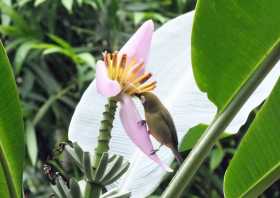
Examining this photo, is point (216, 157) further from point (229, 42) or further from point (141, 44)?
point (141, 44)

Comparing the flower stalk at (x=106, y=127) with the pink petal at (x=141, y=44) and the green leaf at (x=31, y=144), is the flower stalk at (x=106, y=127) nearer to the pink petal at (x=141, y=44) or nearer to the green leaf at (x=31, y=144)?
the pink petal at (x=141, y=44)

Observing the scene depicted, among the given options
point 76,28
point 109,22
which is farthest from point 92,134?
point 76,28

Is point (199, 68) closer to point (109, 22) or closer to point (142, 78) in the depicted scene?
point (142, 78)

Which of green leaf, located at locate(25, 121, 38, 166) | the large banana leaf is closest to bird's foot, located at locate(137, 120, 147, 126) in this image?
the large banana leaf

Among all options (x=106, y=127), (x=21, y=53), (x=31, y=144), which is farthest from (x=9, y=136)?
(x=21, y=53)

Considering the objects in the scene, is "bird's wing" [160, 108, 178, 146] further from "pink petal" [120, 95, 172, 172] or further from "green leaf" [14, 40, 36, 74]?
"green leaf" [14, 40, 36, 74]
